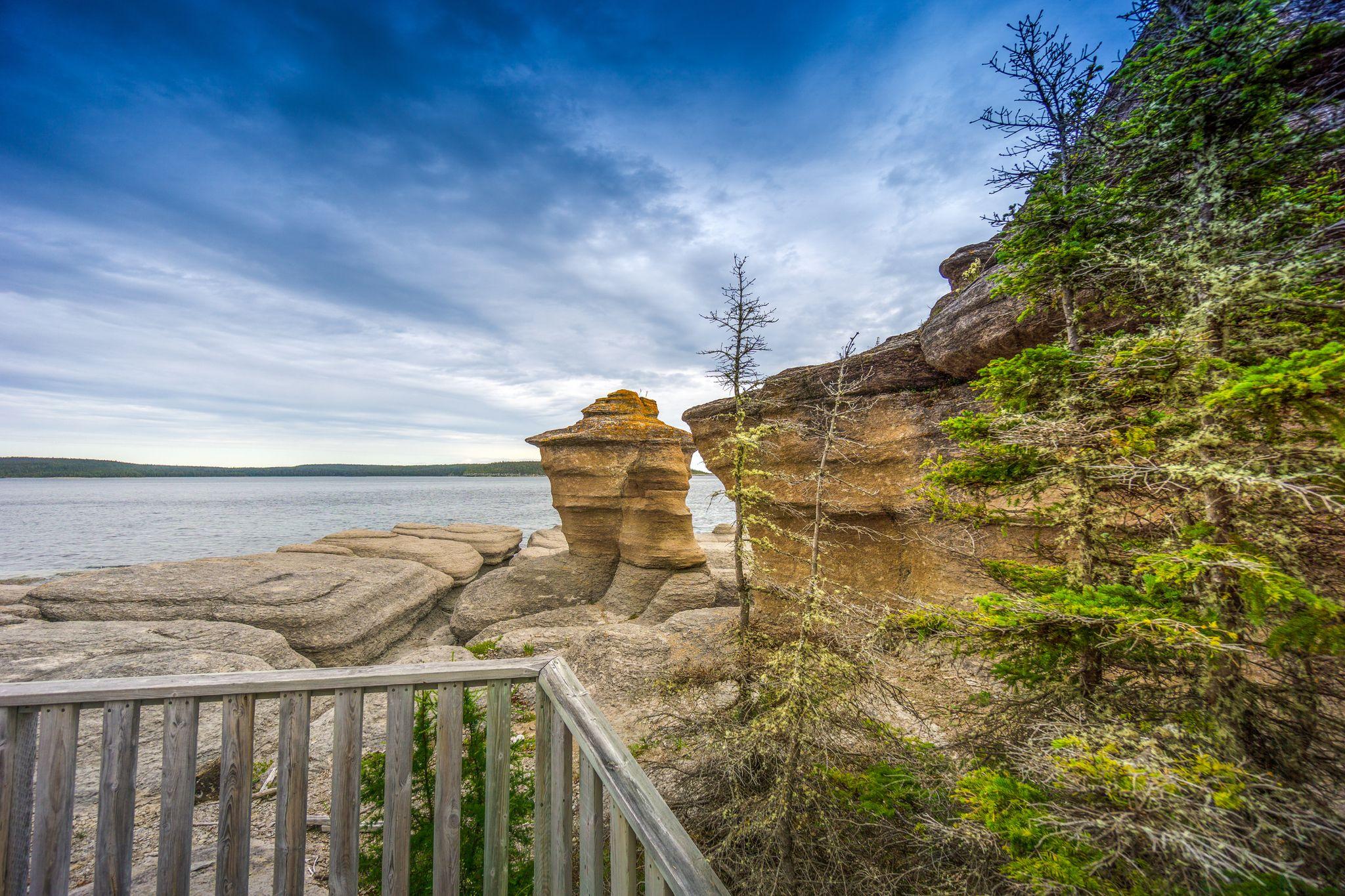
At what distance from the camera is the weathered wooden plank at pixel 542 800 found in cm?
221

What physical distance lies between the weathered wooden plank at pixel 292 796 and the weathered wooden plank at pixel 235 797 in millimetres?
139

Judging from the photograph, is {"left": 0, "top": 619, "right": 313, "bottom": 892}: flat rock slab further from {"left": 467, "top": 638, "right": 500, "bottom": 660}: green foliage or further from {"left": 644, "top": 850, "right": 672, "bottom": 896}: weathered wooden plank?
{"left": 644, "top": 850, "right": 672, "bottom": 896}: weathered wooden plank

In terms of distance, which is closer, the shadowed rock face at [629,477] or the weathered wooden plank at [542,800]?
the weathered wooden plank at [542,800]

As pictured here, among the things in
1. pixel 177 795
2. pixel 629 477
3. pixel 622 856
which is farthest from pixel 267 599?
pixel 622 856

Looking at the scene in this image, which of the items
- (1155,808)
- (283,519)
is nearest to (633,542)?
(1155,808)

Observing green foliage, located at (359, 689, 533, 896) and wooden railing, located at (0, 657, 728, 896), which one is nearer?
wooden railing, located at (0, 657, 728, 896)

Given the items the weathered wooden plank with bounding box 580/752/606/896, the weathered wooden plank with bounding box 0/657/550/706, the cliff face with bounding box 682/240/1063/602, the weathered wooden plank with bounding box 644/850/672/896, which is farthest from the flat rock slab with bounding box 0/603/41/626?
the weathered wooden plank with bounding box 644/850/672/896

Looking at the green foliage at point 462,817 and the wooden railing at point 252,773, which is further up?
the wooden railing at point 252,773

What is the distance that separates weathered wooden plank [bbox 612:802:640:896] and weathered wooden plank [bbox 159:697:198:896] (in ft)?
6.88

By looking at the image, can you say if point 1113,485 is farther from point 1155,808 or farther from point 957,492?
point 957,492

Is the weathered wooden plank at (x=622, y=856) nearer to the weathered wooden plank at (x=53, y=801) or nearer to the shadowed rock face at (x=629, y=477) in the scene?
the weathered wooden plank at (x=53, y=801)

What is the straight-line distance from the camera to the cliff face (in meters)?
6.68

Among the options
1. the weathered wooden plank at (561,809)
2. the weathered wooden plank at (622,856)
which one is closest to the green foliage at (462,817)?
the weathered wooden plank at (561,809)

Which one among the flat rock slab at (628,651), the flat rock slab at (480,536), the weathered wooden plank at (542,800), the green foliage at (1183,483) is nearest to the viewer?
the green foliage at (1183,483)
